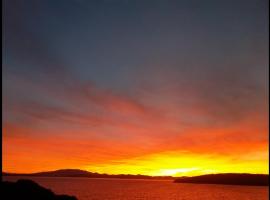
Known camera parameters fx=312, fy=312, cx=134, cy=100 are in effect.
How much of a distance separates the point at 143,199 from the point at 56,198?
6456 cm

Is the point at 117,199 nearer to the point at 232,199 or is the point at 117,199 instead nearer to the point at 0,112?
the point at 232,199

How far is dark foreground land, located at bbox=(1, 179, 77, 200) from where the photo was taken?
24.9 metres

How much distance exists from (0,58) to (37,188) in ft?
86.5

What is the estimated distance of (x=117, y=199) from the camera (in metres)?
87.8

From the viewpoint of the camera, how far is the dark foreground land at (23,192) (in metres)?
24.9

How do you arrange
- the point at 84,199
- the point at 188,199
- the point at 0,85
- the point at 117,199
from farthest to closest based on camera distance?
the point at 188,199, the point at 117,199, the point at 84,199, the point at 0,85

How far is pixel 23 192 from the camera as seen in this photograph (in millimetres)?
27938

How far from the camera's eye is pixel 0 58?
638cm

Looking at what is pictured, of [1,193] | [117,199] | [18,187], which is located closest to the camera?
[1,193]

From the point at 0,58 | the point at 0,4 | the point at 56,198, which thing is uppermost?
the point at 0,4

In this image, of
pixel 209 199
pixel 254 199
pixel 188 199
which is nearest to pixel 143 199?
pixel 188 199

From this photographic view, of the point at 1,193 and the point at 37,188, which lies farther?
the point at 37,188

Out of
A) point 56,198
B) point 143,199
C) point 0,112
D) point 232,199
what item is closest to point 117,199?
point 143,199

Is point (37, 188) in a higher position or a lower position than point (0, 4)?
lower
